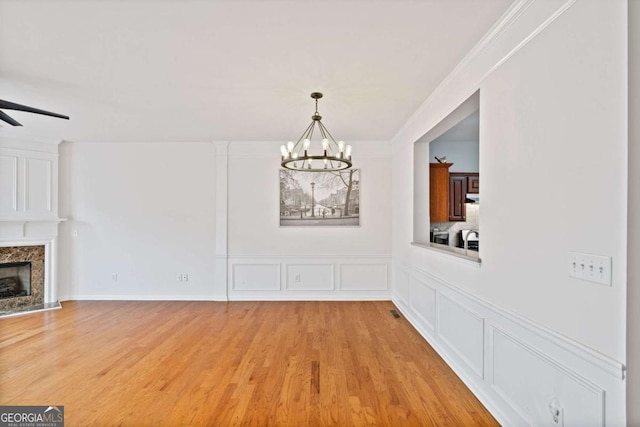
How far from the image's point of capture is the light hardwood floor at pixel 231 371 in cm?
226

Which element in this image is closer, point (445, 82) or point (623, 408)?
point (623, 408)

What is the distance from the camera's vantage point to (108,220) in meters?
5.40

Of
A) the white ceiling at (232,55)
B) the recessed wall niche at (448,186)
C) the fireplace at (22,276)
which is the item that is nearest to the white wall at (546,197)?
the white ceiling at (232,55)

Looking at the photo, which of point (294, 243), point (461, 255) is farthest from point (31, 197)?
point (461, 255)

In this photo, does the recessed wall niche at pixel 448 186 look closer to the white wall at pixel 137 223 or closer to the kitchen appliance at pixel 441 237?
the kitchen appliance at pixel 441 237

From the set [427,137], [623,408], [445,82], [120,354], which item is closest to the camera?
[623,408]

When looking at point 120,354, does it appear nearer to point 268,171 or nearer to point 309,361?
point 309,361

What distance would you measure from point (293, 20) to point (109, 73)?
1.94 m

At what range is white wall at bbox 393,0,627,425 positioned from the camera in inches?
52.9

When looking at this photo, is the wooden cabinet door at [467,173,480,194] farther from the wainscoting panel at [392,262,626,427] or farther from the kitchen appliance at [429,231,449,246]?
the wainscoting panel at [392,262,626,427]

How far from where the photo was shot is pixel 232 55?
8.40ft

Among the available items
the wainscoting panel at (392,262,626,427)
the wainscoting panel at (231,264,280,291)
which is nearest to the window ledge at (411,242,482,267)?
the wainscoting panel at (392,262,626,427)

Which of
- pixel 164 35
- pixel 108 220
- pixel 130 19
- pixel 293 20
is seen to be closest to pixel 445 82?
pixel 293 20

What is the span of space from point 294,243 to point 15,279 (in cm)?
450
